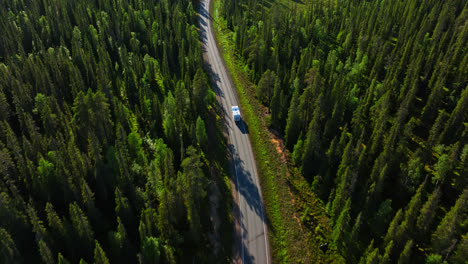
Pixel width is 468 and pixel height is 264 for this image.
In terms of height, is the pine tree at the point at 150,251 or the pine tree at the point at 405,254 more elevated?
the pine tree at the point at 405,254

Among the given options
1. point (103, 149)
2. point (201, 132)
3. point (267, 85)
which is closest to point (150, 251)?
point (201, 132)

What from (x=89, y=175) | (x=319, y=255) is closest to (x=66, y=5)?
(x=89, y=175)

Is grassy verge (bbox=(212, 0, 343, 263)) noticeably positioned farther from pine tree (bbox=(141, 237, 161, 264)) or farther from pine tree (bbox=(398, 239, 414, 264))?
pine tree (bbox=(141, 237, 161, 264))

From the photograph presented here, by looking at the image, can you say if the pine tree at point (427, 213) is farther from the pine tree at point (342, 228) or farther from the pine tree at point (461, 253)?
the pine tree at point (342, 228)

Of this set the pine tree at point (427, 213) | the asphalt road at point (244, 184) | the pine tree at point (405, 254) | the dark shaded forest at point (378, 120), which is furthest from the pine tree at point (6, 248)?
the pine tree at point (427, 213)

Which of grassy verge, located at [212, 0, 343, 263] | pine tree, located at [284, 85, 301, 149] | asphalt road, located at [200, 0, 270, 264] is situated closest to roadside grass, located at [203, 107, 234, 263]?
asphalt road, located at [200, 0, 270, 264]

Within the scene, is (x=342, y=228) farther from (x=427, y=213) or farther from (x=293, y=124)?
(x=293, y=124)
